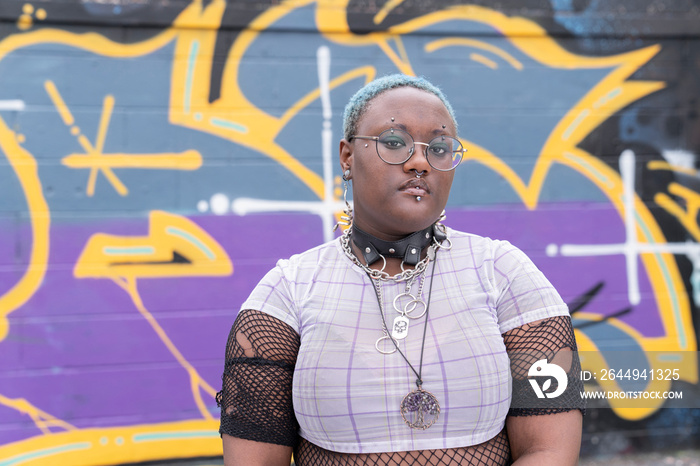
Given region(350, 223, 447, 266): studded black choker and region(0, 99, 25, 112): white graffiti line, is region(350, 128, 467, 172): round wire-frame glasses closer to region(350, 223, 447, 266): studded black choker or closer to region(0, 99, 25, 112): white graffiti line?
region(350, 223, 447, 266): studded black choker

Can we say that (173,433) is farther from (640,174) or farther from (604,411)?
(640,174)

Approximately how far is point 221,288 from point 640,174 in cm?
241

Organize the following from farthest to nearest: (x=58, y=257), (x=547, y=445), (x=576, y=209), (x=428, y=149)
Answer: (x=576, y=209)
(x=58, y=257)
(x=428, y=149)
(x=547, y=445)

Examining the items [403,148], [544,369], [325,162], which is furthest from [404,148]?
[325,162]

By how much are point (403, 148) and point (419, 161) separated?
0.05 m

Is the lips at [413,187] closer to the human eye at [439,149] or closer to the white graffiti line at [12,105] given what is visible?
the human eye at [439,149]

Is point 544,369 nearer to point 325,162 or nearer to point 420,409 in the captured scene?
point 420,409

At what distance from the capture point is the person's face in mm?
1443

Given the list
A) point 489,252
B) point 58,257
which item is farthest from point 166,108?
point 489,252

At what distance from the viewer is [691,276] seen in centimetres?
373

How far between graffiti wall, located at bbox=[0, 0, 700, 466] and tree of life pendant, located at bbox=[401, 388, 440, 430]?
2.19m

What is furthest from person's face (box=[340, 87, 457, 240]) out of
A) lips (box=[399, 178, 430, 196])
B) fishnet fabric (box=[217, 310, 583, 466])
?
fishnet fabric (box=[217, 310, 583, 466])

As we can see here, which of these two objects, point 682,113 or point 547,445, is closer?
point 547,445

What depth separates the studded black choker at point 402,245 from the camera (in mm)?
1507
